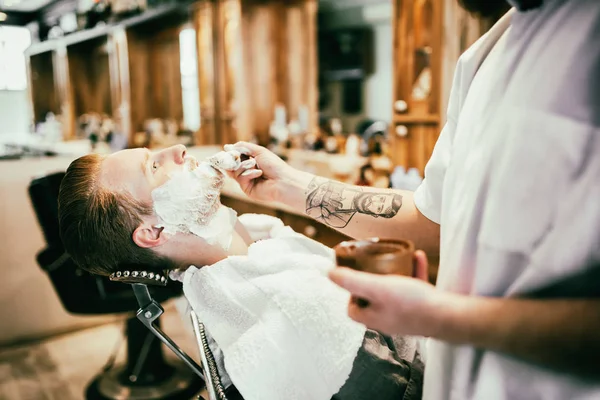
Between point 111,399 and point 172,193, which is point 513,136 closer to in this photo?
point 172,193

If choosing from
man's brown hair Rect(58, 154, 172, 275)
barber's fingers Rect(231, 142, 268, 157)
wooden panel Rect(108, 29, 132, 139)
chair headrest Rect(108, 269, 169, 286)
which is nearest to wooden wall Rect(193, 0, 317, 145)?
wooden panel Rect(108, 29, 132, 139)

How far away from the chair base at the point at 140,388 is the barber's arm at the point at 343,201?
1712 mm

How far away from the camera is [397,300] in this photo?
0.72m

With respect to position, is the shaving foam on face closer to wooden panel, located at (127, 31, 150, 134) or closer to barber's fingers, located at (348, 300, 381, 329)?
barber's fingers, located at (348, 300, 381, 329)

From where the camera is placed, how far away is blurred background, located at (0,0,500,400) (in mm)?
2803

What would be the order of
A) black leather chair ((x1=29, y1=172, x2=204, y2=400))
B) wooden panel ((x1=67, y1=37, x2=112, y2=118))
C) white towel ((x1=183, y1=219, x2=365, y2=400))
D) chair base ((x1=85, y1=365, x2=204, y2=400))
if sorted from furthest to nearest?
wooden panel ((x1=67, y1=37, x2=112, y2=118))
chair base ((x1=85, y1=365, x2=204, y2=400))
black leather chair ((x1=29, y1=172, x2=204, y2=400))
white towel ((x1=183, y1=219, x2=365, y2=400))

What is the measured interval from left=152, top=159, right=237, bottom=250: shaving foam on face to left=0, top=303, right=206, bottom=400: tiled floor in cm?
156

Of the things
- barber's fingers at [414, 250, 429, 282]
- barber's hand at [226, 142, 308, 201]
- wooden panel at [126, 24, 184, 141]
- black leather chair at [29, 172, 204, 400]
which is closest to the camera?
barber's fingers at [414, 250, 429, 282]

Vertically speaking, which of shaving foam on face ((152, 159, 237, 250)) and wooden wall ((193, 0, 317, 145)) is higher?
wooden wall ((193, 0, 317, 145))

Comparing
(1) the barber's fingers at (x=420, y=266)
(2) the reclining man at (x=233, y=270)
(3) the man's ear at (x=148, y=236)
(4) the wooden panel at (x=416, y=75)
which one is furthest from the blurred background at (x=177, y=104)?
(1) the barber's fingers at (x=420, y=266)

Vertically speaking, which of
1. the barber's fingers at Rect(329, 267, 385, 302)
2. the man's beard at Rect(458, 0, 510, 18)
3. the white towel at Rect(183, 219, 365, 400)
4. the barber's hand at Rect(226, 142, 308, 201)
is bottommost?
the white towel at Rect(183, 219, 365, 400)

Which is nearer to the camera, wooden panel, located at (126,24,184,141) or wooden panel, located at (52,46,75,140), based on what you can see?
wooden panel, located at (126,24,184,141)

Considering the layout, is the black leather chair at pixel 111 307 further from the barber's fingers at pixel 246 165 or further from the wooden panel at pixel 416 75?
the wooden panel at pixel 416 75

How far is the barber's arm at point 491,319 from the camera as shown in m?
0.65
